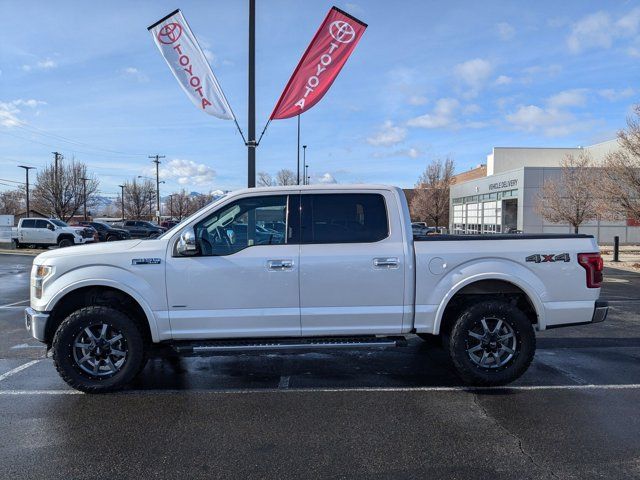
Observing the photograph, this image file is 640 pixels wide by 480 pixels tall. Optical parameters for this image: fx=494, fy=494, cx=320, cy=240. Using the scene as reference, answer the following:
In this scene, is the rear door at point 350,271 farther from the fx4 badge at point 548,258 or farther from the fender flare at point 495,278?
the fx4 badge at point 548,258

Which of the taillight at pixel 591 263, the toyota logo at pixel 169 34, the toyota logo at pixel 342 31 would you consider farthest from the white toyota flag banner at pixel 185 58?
the taillight at pixel 591 263

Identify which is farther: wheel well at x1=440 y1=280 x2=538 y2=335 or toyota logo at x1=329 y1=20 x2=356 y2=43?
toyota logo at x1=329 y1=20 x2=356 y2=43

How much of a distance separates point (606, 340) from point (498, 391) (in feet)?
10.3

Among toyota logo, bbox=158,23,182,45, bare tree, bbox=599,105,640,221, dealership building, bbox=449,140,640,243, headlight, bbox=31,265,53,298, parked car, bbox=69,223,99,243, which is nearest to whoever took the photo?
headlight, bbox=31,265,53,298

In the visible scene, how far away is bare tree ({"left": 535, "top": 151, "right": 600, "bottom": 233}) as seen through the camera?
83.5 feet

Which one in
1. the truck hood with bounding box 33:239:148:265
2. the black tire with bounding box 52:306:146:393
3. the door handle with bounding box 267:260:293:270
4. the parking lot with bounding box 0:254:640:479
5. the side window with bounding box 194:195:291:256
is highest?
the side window with bounding box 194:195:291:256

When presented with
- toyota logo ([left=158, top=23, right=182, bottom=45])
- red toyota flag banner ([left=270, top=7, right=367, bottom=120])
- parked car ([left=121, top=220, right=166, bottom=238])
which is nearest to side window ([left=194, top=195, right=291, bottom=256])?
red toyota flag banner ([left=270, top=7, right=367, bottom=120])

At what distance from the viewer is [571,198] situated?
25984 millimetres

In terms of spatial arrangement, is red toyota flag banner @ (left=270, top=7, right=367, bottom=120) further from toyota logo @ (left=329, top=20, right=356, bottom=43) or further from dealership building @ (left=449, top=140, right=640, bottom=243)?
dealership building @ (left=449, top=140, right=640, bottom=243)

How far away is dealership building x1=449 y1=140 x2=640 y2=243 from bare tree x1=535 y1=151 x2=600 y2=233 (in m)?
2.14

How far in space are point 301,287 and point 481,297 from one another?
1.95m

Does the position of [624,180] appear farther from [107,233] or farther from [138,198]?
[138,198]

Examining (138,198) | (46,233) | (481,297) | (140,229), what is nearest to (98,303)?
(481,297)

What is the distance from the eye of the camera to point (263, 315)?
4.94m
